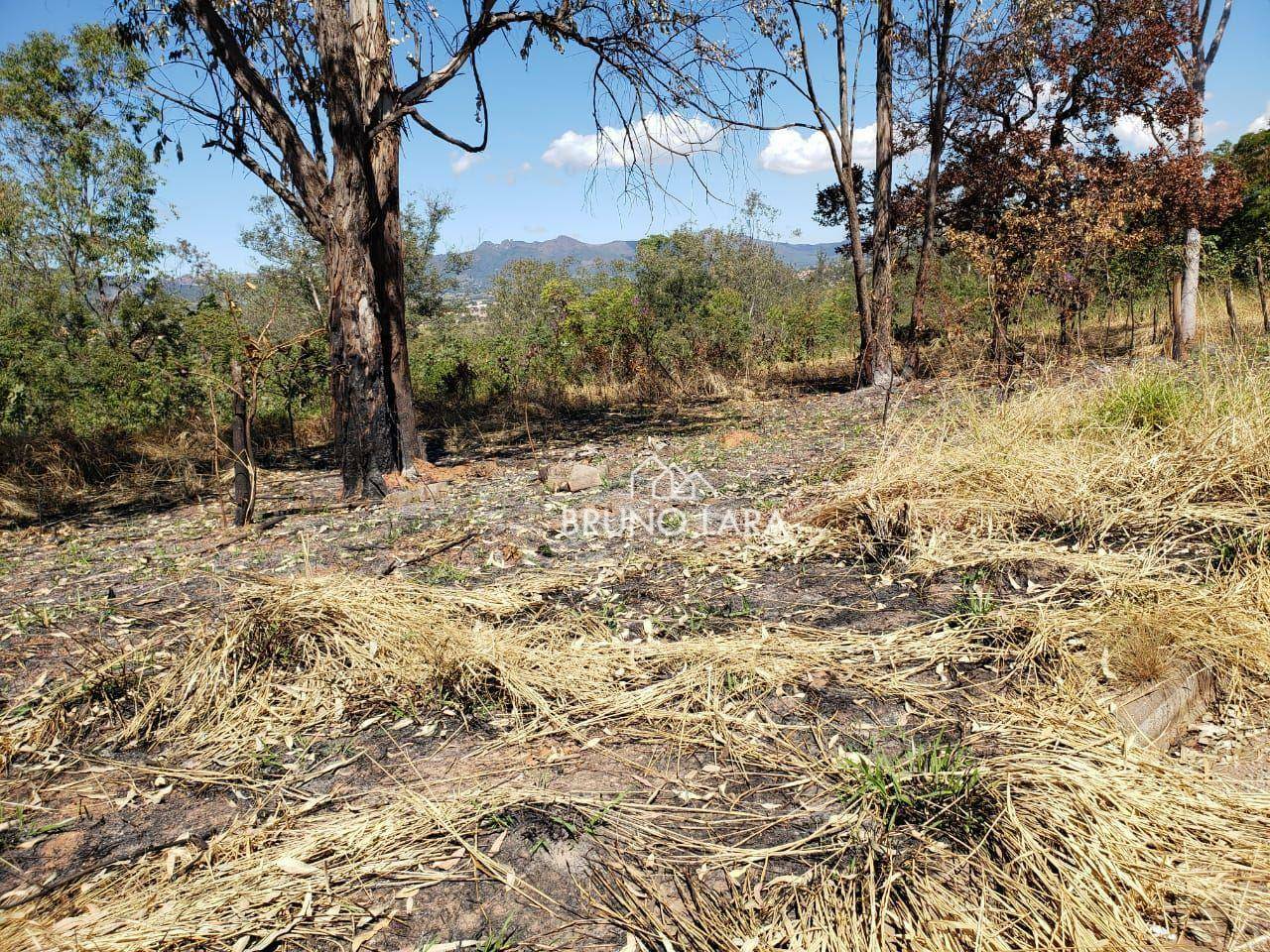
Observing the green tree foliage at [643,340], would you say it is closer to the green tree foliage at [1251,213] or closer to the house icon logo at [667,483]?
the house icon logo at [667,483]

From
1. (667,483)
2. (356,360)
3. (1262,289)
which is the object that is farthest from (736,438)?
(1262,289)

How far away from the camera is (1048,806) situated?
177 cm

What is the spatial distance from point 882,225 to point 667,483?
6201 mm

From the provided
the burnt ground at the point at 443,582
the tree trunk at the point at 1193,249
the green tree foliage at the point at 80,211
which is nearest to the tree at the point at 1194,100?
the tree trunk at the point at 1193,249

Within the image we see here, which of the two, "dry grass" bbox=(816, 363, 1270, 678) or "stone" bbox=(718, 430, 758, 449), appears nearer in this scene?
"dry grass" bbox=(816, 363, 1270, 678)

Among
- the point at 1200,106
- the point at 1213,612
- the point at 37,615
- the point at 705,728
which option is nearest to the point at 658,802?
the point at 705,728

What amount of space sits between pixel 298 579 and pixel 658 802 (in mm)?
1780

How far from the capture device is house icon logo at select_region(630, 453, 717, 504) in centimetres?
491

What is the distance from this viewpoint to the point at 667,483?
535 cm

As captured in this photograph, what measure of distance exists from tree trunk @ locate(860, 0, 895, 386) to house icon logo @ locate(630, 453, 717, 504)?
15.8 feet

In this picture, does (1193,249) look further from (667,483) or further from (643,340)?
(667,483)

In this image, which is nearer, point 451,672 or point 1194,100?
point 451,672

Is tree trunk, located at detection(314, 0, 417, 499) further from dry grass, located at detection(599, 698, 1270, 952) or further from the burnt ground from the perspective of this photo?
dry grass, located at detection(599, 698, 1270, 952)

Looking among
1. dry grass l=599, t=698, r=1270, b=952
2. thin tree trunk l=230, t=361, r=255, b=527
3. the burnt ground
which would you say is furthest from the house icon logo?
dry grass l=599, t=698, r=1270, b=952
